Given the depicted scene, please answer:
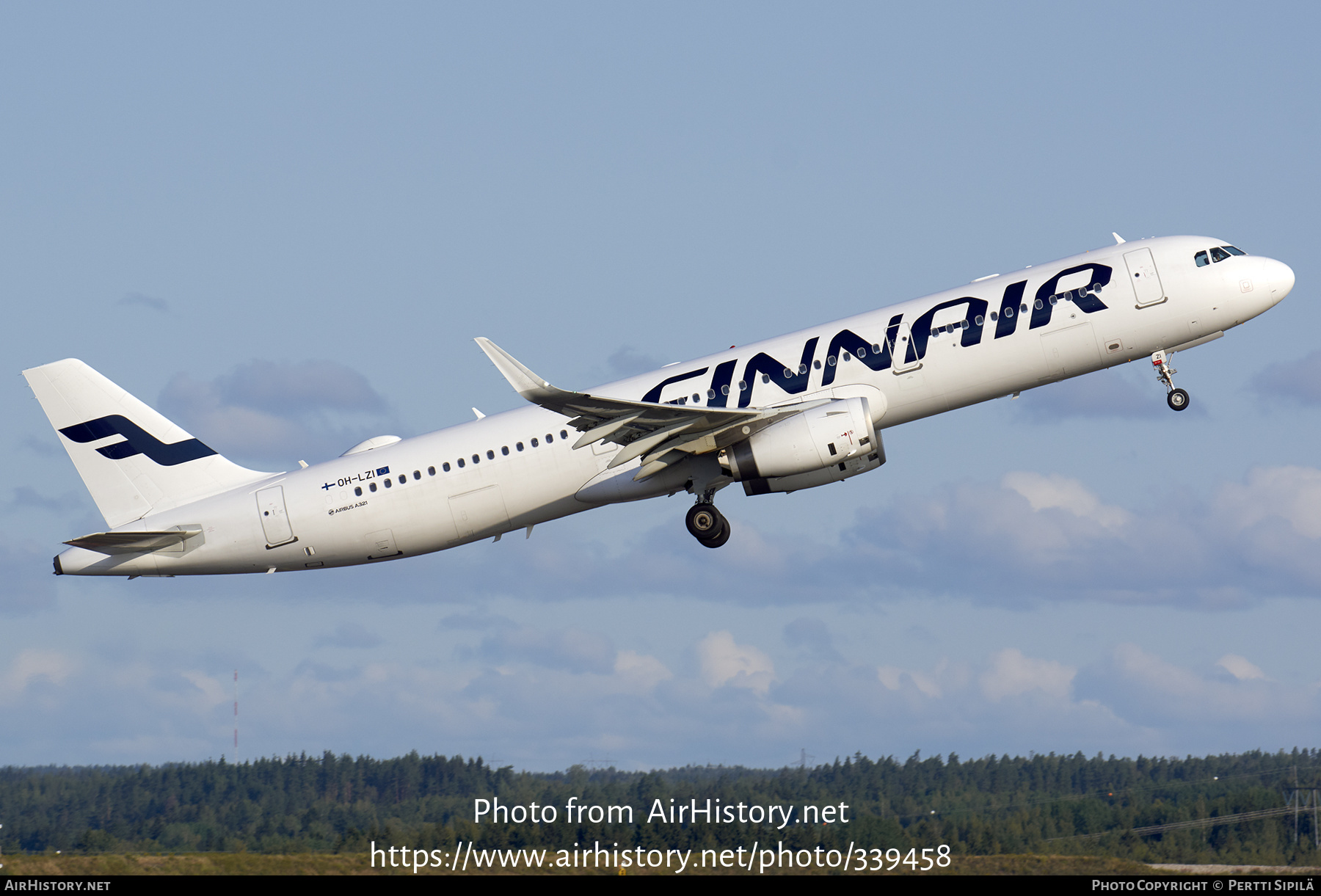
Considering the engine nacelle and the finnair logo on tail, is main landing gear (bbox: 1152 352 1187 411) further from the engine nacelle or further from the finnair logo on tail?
the finnair logo on tail

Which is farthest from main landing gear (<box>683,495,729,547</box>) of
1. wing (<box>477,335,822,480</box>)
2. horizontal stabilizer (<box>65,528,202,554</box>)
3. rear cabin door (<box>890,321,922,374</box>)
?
horizontal stabilizer (<box>65,528,202,554</box>)

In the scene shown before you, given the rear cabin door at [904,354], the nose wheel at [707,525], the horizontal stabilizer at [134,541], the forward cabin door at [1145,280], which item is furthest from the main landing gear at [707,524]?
the horizontal stabilizer at [134,541]

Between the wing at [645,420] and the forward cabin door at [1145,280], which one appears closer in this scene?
the wing at [645,420]

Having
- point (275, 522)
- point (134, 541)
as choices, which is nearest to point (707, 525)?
point (275, 522)

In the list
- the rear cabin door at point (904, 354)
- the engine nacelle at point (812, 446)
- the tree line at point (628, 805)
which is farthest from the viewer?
the tree line at point (628, 805)

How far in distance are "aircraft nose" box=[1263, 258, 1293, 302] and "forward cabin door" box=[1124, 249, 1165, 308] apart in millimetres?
3319

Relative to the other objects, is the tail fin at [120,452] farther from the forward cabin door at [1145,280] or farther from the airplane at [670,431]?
the forward cabin door at [1145,280]

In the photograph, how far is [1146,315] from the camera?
134 feet

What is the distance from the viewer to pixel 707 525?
1740 inches

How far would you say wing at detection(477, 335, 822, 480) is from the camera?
3725cm

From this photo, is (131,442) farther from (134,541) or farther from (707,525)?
(707,525)

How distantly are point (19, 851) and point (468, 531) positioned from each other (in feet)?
50.8

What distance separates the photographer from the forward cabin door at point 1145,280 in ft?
134

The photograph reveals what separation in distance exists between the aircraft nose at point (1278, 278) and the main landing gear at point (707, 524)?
59.1 feet
